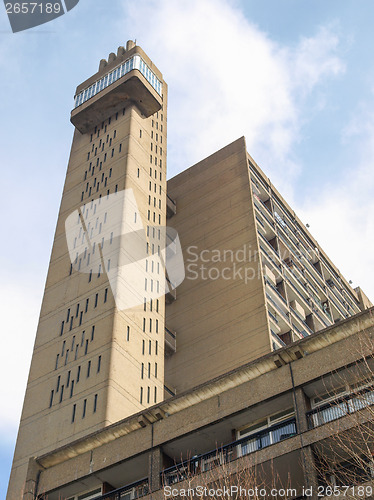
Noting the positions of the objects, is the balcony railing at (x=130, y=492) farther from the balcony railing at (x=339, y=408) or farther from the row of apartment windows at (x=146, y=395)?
the row of apartment windows at (x=146, y=395)

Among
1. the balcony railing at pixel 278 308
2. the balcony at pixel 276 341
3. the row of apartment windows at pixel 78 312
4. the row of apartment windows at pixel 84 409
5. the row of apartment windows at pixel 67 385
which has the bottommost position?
the row of apartment windows at pixel 84 409

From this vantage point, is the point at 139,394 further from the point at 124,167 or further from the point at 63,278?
the point at 124,167

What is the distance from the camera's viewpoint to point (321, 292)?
67.9 m

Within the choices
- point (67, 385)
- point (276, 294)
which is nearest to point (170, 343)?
point (276, 294)

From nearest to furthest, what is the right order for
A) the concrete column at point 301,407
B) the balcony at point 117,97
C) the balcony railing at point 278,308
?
1. the concrete column at point 301,407
2. the balcony railing at point 278,308
3. the balcony at point 117,97

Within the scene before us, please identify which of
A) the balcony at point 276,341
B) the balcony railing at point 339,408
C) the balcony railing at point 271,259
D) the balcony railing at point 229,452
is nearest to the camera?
the balcony railing at point 339,408

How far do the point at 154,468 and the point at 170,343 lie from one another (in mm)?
32407

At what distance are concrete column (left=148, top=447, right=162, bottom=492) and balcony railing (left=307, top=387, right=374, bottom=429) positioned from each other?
539 centimetres

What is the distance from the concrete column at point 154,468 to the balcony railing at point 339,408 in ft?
17.7

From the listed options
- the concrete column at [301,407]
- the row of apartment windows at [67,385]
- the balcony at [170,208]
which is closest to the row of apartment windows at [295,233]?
the balcony at [170,208]

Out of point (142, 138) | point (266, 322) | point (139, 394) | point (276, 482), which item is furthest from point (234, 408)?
point (142, 138)

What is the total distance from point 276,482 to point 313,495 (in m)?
2.02

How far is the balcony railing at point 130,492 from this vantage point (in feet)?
76.4

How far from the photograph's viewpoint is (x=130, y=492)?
23922mm
